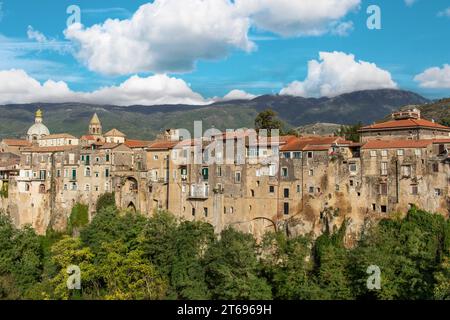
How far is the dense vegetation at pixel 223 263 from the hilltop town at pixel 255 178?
9.54 ft

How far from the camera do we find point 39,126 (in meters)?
107

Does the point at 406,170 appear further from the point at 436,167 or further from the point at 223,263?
the point at 223,263

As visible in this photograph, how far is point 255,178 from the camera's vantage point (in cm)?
6412

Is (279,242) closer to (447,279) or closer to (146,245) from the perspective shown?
(146,245)

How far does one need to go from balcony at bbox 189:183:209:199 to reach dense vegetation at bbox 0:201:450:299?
199 inches

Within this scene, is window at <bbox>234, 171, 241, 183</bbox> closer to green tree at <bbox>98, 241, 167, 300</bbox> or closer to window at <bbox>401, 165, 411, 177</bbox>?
green tree at <bbox>98, 241, 167, 300</bbox>

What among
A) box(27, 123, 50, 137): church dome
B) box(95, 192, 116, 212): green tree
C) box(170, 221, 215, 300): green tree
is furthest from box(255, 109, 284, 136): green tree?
box(27, 123, 50, 137): church dome

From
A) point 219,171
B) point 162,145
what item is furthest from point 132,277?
point 162,145

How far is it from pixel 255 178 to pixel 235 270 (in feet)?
59.1

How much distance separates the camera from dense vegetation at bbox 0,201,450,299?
46.0 meters

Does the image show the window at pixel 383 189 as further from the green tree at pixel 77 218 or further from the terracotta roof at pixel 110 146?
the green tree at pixel 77 218

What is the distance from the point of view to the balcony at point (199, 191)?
220 ft

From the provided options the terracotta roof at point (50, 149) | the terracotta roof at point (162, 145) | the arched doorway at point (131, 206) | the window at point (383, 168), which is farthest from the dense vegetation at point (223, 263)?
the terracotta roof at point (50, 149)
